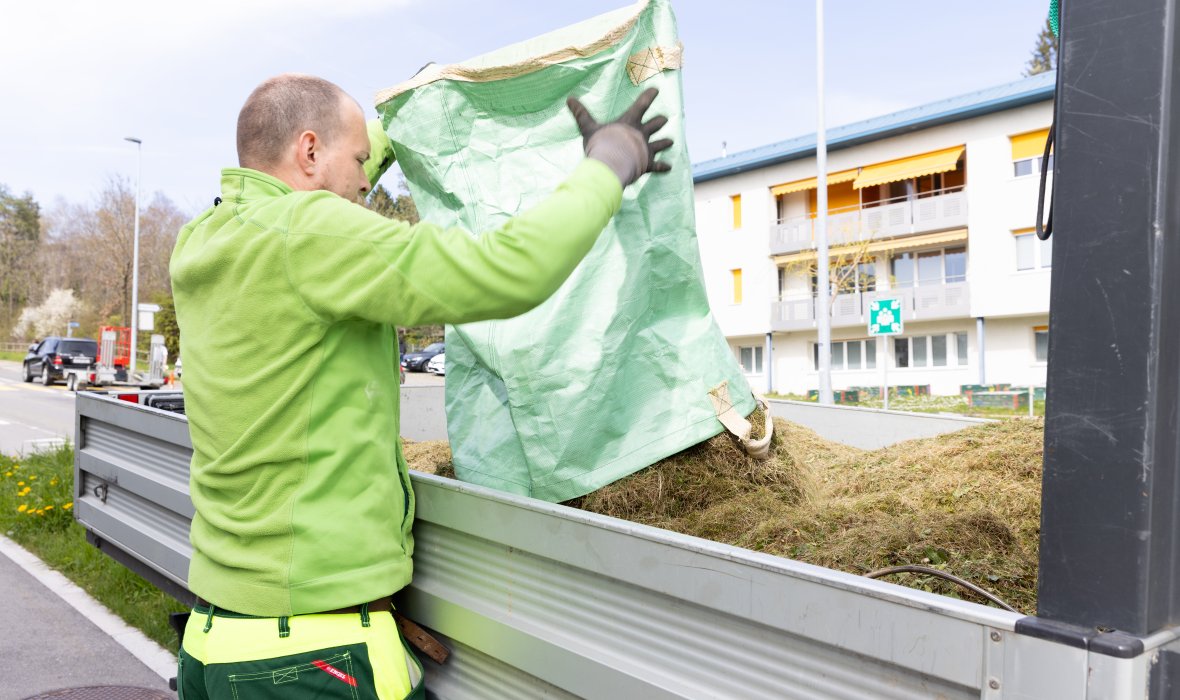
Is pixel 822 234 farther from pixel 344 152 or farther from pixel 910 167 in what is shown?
pixel 344 152

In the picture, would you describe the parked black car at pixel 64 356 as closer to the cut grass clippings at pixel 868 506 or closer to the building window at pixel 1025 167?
the building window at pixel 1025 167

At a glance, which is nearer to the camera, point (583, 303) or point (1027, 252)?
point (583, 303)

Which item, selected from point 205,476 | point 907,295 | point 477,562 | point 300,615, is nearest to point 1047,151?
point 477,562

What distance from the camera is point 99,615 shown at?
4332 millimetres

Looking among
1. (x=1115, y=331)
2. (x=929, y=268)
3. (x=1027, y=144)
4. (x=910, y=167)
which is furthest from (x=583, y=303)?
(x=929, y=268)

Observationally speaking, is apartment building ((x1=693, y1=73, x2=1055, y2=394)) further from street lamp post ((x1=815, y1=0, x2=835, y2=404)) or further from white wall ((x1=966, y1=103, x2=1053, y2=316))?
street lamp post ((x1=815, y1=0, x2=835, y2=404))

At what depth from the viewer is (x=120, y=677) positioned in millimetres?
3516

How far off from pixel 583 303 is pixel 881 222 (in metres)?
24.7

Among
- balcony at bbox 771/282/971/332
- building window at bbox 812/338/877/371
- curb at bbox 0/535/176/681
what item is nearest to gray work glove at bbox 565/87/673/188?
curb at bbox 0/535/176/681

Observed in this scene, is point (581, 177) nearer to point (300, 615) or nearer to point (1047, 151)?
point (1047, 151)

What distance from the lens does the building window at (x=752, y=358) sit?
2773 centimetres

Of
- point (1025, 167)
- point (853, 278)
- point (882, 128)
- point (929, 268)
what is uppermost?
point (882, 128)

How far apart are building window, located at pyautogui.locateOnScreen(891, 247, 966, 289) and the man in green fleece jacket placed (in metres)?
25.0

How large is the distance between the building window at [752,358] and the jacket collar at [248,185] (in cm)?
2655
